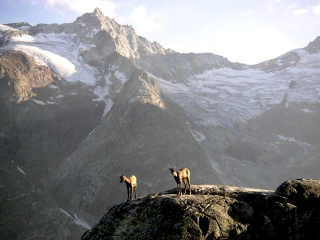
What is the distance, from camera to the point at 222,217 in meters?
17.3

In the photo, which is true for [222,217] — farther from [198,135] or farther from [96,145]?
[198,135]

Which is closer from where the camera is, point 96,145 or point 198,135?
point 96,145

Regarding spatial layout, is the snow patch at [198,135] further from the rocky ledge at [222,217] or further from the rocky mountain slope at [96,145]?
the rocky ledge at [222,217]

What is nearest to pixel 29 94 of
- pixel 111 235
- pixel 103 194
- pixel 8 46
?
pixel 8 46

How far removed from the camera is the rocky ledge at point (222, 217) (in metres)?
16.7

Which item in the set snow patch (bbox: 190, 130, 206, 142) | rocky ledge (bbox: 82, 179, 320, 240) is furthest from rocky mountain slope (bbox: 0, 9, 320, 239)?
rocky ledge (bbox: 82, 179, 320, 240)

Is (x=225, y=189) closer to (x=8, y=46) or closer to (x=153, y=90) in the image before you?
(x=153, y=90)

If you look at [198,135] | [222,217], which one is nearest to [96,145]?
[198,135]

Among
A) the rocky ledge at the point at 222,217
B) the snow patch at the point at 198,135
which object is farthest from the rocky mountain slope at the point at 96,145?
the rocky ledge at the point at 222,217

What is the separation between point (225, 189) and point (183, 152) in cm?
11435

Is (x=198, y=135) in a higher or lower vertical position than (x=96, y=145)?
lower

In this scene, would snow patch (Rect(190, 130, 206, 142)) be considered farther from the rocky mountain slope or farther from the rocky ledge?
the rocky ledge

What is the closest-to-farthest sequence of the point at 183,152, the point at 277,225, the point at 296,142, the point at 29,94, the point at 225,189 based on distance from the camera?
Answer: the point at 277,225, the point at 225,189, the point at 183,152, the point at 29,94, the point at 296,142

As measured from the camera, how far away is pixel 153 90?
6599 inches
